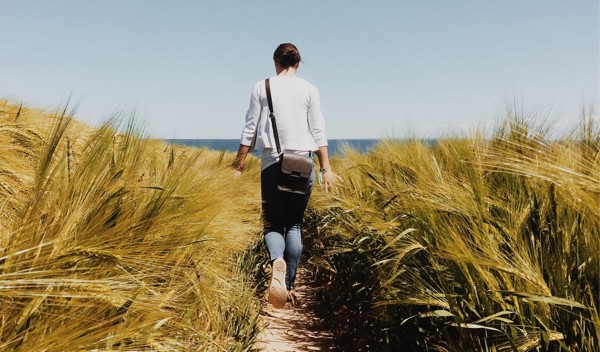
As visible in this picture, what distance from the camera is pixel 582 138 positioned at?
1445 mm

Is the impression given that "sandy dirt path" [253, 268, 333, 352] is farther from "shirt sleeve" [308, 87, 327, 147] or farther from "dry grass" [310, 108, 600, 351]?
"shirt sleeve" [308, 87, 327, 147]

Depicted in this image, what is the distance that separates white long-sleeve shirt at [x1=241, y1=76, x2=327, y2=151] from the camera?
90.2 inches

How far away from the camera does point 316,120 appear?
2.45m

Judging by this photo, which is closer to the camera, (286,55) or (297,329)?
(286,55)

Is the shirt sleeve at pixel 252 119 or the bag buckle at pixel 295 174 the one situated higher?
the shirt sleeve at pixel 252 119

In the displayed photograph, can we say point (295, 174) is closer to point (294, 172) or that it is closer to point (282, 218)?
point (294, 172)

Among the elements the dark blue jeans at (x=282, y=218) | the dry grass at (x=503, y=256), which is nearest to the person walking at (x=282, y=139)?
the dark blue jeans at (x=282, y=218)

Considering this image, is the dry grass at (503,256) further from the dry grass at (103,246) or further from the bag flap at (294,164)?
the dry grass at (103,246)

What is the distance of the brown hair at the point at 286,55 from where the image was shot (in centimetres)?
236

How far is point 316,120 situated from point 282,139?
29 centimetres

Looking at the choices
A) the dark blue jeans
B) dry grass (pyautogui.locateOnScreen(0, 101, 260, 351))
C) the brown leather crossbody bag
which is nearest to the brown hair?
the brown leather crossbody bag

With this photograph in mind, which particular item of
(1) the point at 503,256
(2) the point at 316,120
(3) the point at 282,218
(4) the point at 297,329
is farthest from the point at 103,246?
(4) the point at 297,329

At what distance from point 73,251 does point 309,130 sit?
1.69m

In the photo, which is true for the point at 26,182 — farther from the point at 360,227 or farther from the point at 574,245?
the point at 574,245
